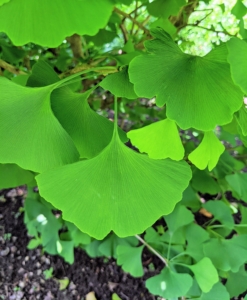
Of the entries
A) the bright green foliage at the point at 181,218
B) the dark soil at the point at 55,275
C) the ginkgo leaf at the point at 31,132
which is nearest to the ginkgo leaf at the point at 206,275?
the bright green foliage at the point at 181,218

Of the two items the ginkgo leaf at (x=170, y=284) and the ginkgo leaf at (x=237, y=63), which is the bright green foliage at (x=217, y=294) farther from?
the ginkgo leaf at (x=237, y=63)

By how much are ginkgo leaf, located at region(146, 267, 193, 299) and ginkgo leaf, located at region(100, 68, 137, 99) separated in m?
0.45

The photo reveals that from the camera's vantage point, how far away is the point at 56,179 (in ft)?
0.98

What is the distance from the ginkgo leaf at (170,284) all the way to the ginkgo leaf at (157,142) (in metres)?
0.40

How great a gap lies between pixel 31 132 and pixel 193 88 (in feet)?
0.49

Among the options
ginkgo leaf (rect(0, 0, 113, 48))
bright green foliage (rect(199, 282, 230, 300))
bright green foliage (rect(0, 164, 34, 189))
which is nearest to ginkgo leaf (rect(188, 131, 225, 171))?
ginkgo leaf (rect(0, 0, 113, 48))

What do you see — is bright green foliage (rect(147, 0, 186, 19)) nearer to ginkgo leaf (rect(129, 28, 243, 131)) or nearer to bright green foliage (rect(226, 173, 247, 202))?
ginkgo leaf (rect(129, 28, 243, 131))

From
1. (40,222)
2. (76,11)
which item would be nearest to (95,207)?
(76,11)

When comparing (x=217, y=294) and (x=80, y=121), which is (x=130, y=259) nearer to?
(x=217, y=294)

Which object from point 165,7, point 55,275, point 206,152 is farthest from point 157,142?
point 55,275

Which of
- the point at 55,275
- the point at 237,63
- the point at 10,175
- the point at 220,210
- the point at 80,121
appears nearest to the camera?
the point at 237,63

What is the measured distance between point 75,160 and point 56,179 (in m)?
0.03

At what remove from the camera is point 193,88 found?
274 mm

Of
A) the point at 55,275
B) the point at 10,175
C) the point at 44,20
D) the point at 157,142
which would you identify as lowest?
the point at 55,275
